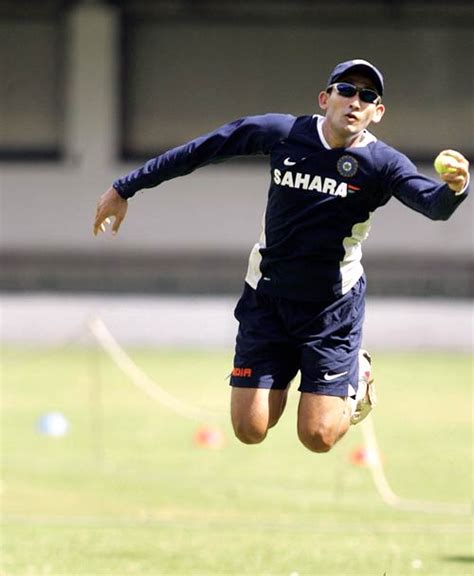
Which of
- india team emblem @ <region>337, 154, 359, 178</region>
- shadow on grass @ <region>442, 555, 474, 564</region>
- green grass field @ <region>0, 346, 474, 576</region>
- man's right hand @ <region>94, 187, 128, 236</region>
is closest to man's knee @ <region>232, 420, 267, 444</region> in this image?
green grass field @ <region>0, 346, 474, 576</region>

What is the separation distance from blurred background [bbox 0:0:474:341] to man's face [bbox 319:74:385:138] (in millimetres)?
16526

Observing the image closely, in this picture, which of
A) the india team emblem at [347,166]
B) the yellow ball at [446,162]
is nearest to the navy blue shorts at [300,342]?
the india team emblem at [347,166]

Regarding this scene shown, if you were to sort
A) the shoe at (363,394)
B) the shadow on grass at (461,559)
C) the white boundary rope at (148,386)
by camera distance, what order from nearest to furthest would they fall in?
the shoe at (363,394) → the shadow on grass at (461,559) → the white boundary rope at (148,386)

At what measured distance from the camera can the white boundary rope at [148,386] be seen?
14723 millimetres

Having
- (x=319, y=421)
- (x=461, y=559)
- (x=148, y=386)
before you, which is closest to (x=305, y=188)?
(x=319, y=421)

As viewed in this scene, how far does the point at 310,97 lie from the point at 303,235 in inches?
657

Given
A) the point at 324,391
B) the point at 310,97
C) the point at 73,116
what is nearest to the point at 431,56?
→ the point at 310,97

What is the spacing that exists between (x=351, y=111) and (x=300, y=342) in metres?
A: 1.28

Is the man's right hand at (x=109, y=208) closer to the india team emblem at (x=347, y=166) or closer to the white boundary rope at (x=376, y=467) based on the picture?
the india team emblem at (x=347, y=166)

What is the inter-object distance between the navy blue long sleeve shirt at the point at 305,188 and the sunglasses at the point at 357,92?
0.82ft

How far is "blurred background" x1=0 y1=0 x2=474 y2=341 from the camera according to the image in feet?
80.0

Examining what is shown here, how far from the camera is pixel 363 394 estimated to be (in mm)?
8359

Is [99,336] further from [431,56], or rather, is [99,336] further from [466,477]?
[431,56]

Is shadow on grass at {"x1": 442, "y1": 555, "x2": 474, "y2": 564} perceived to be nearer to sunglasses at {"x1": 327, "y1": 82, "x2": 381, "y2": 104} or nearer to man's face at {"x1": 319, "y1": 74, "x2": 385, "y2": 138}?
man's face at {"x1": 319, "y1": 74, "x2": 385, "y2": 138}
